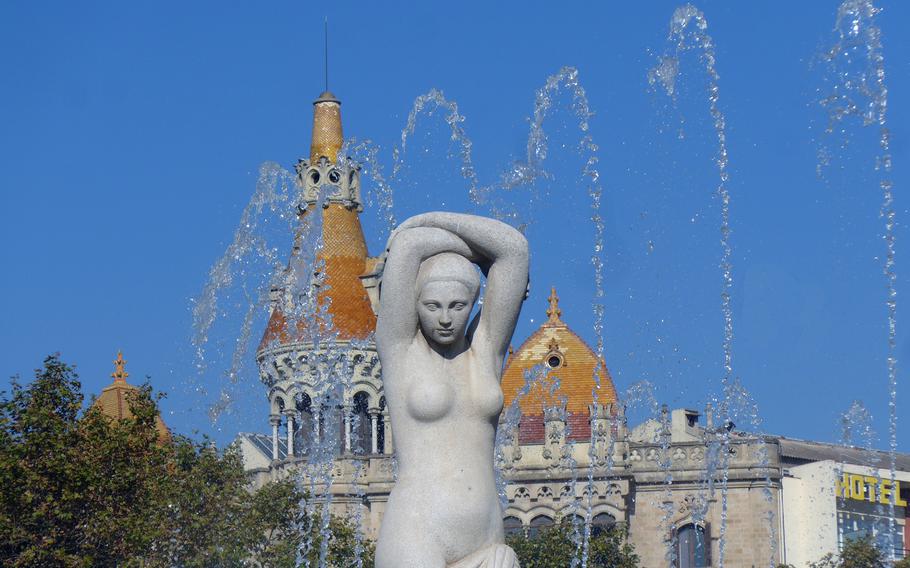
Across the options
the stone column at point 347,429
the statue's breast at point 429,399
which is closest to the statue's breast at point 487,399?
the statue's breast at point 429,399

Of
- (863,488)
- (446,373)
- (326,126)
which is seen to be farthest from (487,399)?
(326,126)

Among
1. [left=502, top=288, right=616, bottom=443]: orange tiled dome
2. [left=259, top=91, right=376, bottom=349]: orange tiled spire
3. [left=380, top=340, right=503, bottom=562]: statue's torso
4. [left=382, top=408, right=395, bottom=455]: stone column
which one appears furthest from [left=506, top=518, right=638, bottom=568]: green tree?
[left=380, top=340, right=503, bottom=562]: statue's torso

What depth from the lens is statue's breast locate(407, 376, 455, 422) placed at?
14641 mm

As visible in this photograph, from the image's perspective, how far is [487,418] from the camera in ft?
48.5

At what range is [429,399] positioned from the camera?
14641 mm

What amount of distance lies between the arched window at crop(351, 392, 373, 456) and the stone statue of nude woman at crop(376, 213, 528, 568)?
5825cm

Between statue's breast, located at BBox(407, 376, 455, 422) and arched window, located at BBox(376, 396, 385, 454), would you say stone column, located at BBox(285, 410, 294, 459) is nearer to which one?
arched window, located at BBox(376, 396, 385, 454)

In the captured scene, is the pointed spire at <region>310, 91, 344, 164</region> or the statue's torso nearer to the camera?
the statue's torso

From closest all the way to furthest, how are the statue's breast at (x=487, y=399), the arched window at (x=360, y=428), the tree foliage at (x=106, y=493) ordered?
the statue's breast at (x=487, y=399)
the tree foliage at (x=106, y=493)
the arched window at (x=360, y=428)

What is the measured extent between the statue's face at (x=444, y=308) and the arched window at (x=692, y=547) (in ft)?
173

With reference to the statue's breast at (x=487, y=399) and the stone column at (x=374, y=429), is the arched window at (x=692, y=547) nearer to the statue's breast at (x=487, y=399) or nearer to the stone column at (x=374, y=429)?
the stone column at (x=374, y=429)

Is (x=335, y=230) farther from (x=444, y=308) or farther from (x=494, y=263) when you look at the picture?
(x=444, y=308)

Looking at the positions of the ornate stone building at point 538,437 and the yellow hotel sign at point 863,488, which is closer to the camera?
the yellow hotel sign at point 863,488

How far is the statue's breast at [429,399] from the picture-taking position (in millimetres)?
14641
